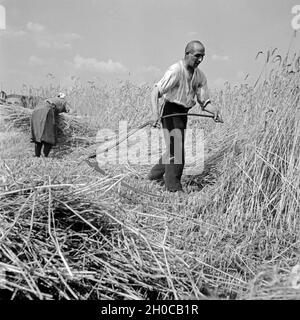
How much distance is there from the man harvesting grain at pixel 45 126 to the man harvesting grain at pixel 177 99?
274 cm

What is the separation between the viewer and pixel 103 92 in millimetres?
8148

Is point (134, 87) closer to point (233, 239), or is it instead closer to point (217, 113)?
point (217, 113)

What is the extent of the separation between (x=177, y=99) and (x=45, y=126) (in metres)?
3.02

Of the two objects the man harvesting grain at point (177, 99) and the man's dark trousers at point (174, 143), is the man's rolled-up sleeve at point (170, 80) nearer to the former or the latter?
the man harvesting grain at point (177, 99)

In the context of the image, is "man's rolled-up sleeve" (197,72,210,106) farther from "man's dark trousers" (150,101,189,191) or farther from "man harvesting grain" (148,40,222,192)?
"man's dark trousers" (150,101,189,191)

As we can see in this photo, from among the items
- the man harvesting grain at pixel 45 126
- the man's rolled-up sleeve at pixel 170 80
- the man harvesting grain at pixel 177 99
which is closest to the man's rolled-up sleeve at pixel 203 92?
the man harvesting grain at pixel 177 99

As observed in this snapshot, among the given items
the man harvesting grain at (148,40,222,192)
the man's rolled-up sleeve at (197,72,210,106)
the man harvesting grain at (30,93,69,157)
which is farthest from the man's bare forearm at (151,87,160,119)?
the man harvesting grain at (30,93,69,157)

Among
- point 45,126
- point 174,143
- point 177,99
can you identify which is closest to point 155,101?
point 177,99

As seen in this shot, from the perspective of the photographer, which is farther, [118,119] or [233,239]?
[118,119]

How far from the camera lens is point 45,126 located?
650cm

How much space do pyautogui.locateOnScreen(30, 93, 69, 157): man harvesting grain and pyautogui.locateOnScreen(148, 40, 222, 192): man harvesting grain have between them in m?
2.74

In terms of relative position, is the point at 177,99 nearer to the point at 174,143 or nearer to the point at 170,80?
the point at 170,80
